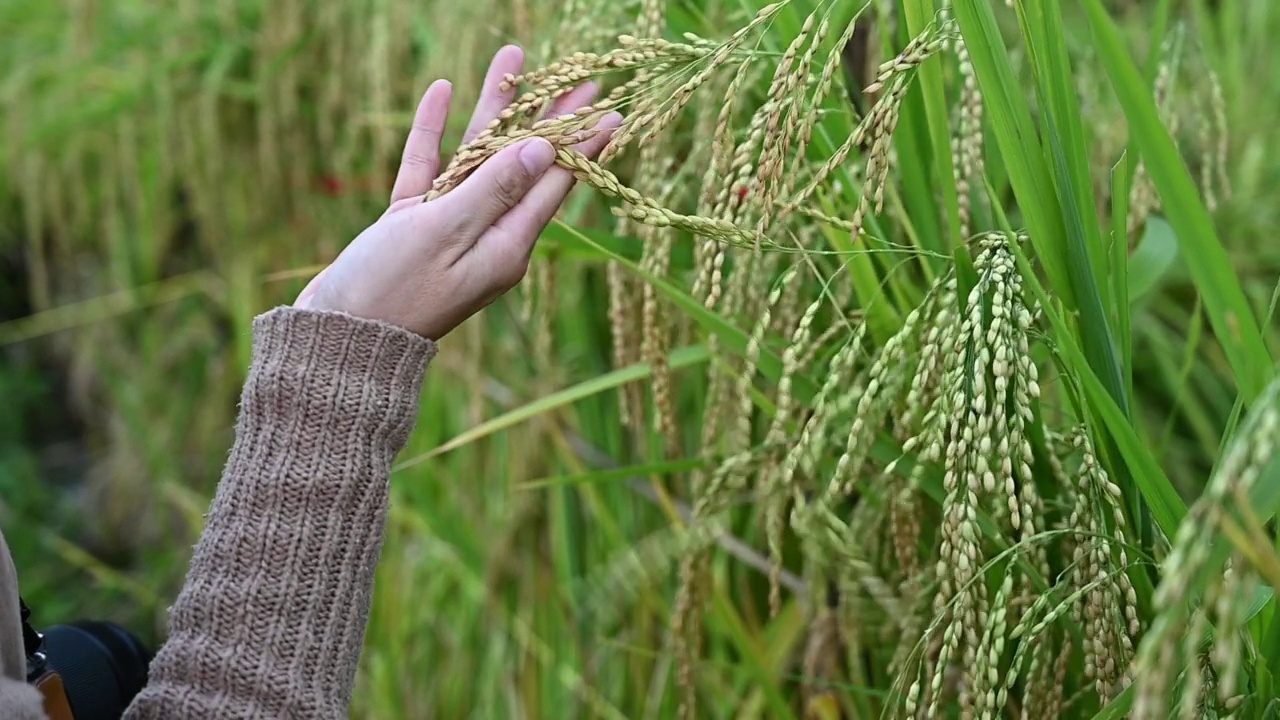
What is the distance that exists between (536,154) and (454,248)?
9cm

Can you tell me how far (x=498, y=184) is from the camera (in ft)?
2.60

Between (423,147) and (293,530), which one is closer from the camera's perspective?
(293,530)

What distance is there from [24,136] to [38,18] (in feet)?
1.32

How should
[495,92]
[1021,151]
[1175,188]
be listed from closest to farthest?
[1175,188], [1021,151], [495,92]

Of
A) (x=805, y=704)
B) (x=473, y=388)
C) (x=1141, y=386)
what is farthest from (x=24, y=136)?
(x=1141, y=386)

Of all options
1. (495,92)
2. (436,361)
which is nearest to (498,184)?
(495,92)

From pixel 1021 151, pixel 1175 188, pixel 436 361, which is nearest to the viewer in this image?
pixel 1175 188

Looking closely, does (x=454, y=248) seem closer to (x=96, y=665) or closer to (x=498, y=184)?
(x=498, y=184)

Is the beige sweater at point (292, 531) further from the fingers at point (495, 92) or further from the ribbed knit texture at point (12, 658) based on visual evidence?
the fingers at point (495, 92)

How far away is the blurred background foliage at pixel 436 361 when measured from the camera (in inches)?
60.1

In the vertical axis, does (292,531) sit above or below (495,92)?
below

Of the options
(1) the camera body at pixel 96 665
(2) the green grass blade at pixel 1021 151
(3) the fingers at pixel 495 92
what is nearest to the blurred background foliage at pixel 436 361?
(3) the fingers at pixel 495 92

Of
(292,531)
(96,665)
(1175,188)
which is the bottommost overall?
(96,665)

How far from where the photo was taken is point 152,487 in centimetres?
275
